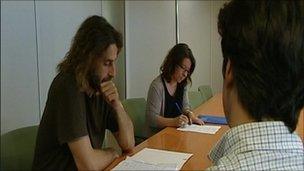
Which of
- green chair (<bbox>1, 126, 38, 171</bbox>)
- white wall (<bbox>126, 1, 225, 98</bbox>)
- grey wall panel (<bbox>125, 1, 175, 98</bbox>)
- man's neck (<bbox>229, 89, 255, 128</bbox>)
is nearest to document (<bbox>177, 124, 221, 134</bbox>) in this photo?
green chair (<bbox>1, 126, 38, 171</bbox>)

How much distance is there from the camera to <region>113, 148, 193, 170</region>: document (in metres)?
1.38

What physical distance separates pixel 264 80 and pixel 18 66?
2.29 metres

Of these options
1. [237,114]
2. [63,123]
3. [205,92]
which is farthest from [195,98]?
[237,114]

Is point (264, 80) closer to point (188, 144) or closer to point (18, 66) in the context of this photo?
point (188, 144)

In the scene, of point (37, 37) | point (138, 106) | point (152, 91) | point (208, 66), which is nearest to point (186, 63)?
point (152, 91)

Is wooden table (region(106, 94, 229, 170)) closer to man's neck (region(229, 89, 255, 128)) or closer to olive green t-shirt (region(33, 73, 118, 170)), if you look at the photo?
olive green t-shirt (region(33, 73, 118, 170))

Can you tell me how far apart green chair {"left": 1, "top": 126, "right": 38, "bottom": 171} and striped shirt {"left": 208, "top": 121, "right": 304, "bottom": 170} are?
117 centimetres

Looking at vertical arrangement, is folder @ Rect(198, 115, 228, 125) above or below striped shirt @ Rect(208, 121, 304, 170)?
below

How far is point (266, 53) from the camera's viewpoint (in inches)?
25.3

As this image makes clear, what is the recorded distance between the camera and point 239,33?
65cm

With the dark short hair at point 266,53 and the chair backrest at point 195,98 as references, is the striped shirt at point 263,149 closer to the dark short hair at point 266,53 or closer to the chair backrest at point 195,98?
the dark short hair at point 266,53

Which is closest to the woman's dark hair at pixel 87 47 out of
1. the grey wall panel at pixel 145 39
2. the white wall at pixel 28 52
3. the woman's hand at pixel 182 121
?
the woman's hand at pixel 182 121

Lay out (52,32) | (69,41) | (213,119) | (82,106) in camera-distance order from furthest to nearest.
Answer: (69,41)
(52,32)
(213,119)
(82,106)

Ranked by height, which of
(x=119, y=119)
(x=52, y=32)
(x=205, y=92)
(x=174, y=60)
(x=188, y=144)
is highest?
(x=52, y=32)
